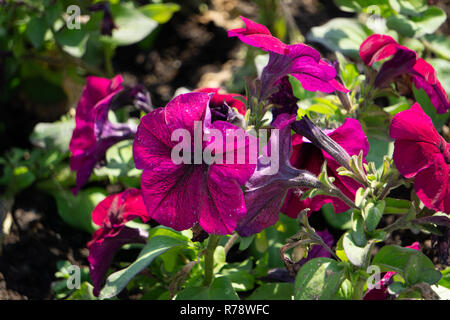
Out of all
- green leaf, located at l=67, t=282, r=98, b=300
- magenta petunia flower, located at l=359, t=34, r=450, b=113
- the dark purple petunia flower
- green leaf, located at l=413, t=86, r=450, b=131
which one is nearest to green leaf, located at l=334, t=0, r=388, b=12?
green leaf, located at l=413, t=86, r=450, b=131

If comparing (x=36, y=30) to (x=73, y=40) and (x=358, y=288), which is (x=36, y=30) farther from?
(x=358, y=288)

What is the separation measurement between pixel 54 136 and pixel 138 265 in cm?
97

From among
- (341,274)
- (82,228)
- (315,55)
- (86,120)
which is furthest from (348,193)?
(82,228)

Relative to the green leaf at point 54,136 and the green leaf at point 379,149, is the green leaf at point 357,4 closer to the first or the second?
the green leaf at point 379,149

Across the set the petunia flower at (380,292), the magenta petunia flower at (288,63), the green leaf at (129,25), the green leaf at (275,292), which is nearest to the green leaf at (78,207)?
the green leaf at (129,25)

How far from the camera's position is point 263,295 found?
1527 mm

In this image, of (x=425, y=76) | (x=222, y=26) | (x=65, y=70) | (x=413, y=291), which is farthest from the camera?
(x=222, y=26)

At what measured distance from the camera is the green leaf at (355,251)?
1.10m

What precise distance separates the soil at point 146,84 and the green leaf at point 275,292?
48 centimetres

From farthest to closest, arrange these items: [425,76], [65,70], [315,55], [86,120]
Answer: [65,70] → [86,120] → [425,76] → [315,55]

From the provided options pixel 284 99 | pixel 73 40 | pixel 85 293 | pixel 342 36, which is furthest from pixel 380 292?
pixel 73 40

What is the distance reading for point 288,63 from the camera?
1314mm
